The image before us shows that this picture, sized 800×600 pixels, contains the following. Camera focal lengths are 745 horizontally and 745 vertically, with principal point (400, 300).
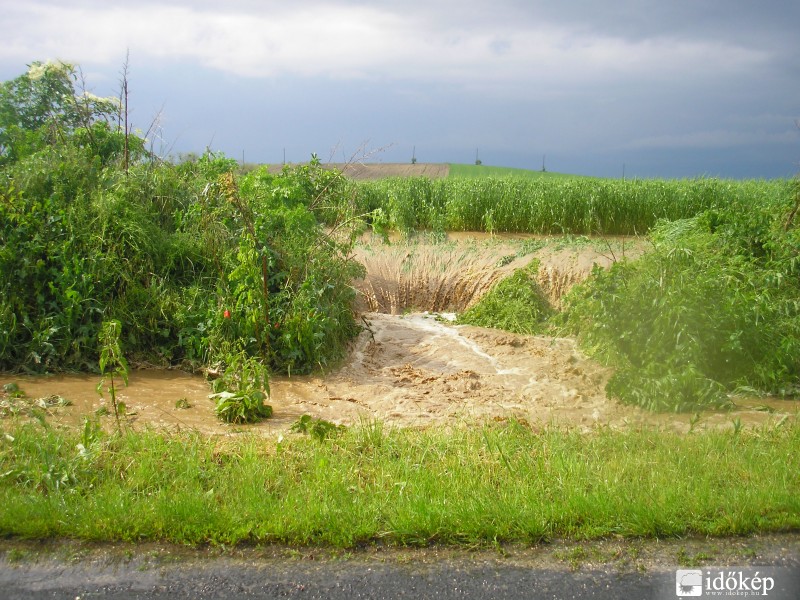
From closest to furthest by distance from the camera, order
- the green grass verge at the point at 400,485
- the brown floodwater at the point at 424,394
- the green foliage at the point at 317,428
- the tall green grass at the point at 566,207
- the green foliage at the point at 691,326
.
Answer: the green grass verge at the point at 400,485 → the green foliage at the point at 317,428 → the brown floodwater at the point at 424,394 → the green foliage at the point at 691,326 → the tall green grass at the point at 566,207

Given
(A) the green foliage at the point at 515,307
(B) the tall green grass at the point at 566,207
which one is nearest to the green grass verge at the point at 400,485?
(A) the green foliage at the point at 515,307

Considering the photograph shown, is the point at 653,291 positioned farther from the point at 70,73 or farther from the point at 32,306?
the point at 70,73

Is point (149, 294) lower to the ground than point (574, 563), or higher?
higher

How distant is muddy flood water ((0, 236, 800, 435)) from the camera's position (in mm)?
6852

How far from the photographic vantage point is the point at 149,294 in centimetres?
871

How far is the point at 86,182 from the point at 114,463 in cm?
512

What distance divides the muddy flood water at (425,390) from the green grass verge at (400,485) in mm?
699

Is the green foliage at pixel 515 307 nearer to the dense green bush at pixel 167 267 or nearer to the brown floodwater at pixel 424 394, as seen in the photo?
the brown floodwater at pixel 424 394

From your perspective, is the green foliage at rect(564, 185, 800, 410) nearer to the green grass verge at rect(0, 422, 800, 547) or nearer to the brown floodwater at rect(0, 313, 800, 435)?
the brown floodwater at rect(0, 313, 800, 435)

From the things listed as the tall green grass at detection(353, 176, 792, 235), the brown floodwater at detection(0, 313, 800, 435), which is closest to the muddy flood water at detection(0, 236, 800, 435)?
the brown floodwater at detection(0, 313, 800, 435)

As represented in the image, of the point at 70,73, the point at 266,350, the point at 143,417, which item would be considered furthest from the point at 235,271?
the point at 70,73

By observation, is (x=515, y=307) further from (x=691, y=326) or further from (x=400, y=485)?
(x=400, y=485)

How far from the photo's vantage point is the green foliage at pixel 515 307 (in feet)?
34.4

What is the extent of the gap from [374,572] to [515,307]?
694 cm
